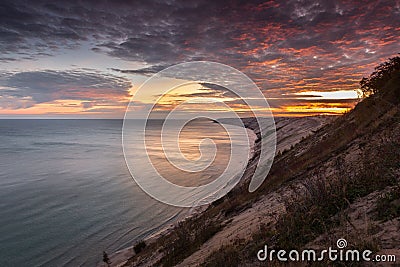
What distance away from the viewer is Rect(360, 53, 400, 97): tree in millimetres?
18094

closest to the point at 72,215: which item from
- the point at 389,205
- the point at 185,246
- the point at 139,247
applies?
the point at 139,247

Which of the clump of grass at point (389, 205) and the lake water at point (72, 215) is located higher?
the clump of grass at point (389, 205)

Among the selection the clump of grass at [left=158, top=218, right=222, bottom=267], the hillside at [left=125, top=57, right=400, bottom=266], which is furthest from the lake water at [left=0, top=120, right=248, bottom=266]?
the hillside at [left=125, top=57, right=400, bottom=266]

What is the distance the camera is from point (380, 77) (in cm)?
1864

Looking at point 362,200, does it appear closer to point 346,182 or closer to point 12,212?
point 346,182

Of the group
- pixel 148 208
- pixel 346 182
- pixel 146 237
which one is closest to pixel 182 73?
Answer: pixel 346 182

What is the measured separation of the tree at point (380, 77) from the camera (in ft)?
59.4

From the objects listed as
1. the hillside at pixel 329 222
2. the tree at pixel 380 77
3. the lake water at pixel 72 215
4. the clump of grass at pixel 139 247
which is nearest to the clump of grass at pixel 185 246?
the hillside at pixel 329 222

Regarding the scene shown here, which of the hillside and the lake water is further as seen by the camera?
the lake water

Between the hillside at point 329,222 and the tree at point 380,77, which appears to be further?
the tree at point 380,77

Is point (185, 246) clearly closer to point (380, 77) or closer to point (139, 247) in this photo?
point (139, 247)

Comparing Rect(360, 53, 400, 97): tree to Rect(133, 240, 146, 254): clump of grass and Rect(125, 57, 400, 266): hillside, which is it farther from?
Rect(133, 240, 146, 254): clump of grass

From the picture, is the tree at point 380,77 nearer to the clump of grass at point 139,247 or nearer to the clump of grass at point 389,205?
the clump of grass at point 389,205

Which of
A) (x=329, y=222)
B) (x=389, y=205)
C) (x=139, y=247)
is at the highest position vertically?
(x=389, y=205)
